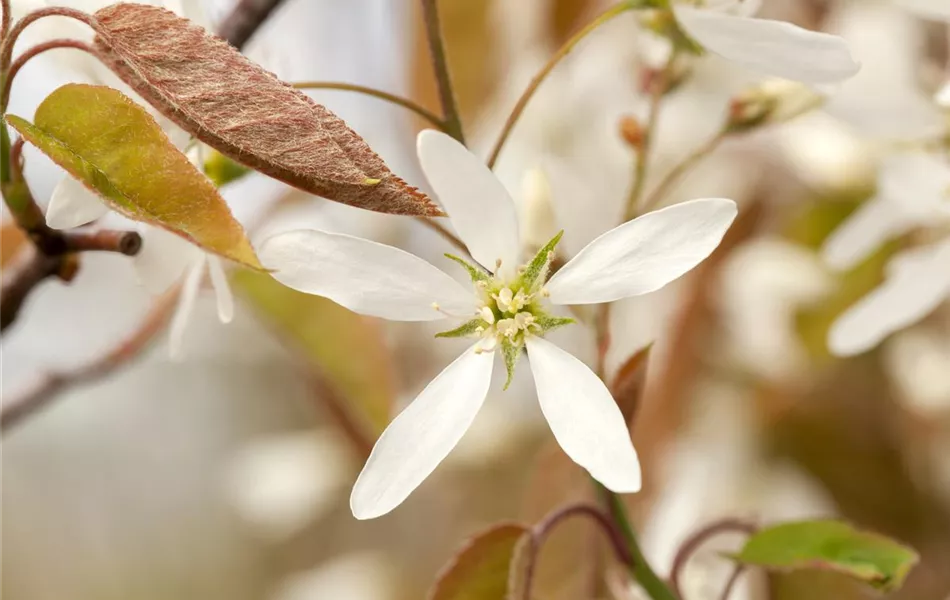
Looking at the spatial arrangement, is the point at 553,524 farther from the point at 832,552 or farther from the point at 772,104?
the point at 772,104

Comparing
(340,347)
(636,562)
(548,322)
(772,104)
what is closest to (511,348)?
(548,322)

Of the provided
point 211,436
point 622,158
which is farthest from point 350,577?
point 211,436

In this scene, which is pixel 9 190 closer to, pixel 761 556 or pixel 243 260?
pixel 243 260

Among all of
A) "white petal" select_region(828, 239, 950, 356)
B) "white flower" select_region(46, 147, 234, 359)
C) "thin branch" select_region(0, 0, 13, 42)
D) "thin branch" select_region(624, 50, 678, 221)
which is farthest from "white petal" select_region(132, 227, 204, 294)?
"white petal" select_region(828, 239, 950, 356)

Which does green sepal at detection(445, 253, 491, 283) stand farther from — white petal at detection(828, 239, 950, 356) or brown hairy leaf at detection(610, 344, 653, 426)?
white petal at detection(828, 239, 950, 356)

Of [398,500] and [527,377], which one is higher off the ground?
[398,500]

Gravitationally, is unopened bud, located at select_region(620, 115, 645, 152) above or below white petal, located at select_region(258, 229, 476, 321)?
below
